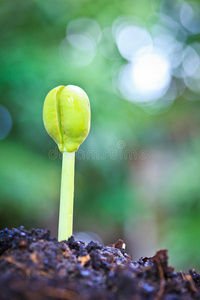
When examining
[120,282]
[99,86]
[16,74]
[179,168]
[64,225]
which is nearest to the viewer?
[120,282]

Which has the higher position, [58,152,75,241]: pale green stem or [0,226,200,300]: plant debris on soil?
[58,152,75,241]: pale green stem

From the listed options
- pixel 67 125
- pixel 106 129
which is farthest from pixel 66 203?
pixel 106 129

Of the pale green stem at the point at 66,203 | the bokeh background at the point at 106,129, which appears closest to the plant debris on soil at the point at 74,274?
the pale green stem at the point at 66,203

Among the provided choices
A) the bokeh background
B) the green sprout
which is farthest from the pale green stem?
the bokeh background

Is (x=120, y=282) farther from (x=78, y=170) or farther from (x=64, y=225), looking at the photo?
(x=78, y=170)

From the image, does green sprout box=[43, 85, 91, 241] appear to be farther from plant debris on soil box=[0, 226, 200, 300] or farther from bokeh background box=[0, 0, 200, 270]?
bokeh background box=[0, 0, 200, 270]

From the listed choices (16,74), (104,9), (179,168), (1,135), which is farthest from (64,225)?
(179,168)
